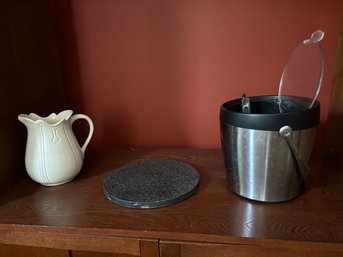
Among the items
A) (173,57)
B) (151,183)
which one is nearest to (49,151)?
(151,183)

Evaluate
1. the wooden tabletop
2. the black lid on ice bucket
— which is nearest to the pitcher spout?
the wooden tabletop

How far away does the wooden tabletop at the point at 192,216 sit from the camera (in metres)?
0.62

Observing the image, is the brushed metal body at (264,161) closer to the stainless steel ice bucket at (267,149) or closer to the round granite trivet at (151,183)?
the stainless steel ice bucket at (267,149)

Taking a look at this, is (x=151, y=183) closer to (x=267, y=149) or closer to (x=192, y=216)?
(x=192, y=216)

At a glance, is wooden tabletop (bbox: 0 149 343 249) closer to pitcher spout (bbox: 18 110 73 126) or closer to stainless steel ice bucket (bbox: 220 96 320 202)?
stainless steel ice bucket (bbox: 220 96 320 202)

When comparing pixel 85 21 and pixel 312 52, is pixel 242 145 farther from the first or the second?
pixel 85 21

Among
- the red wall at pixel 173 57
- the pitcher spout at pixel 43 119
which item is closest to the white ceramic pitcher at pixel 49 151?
the pitcher spout at pixel 43 119

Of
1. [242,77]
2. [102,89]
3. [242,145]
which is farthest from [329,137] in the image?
[102,89]

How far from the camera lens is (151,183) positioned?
0.81 m

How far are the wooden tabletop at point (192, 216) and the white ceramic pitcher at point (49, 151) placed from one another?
0.05 meters

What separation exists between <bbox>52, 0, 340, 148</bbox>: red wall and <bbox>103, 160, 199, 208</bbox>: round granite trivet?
0.26 m

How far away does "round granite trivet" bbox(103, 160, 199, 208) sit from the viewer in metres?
0.73

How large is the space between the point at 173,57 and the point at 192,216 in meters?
0.60

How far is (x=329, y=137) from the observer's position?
38.9 inches
